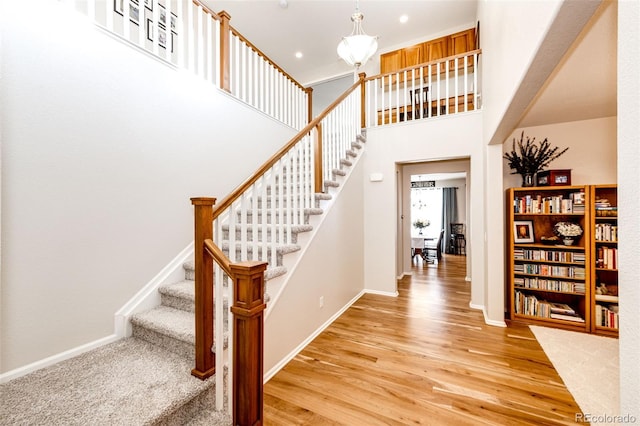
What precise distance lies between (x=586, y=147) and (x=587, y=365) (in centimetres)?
255

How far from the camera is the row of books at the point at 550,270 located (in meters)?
2.98

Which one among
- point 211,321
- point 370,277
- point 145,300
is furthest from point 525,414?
point 145,300

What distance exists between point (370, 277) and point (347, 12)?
433cm

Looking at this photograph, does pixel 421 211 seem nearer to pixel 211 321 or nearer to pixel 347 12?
pixel 347 12

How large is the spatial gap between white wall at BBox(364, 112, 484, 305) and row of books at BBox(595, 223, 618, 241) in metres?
1.09

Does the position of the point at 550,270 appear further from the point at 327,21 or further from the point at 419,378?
the point at 327,21

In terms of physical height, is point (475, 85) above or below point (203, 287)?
above

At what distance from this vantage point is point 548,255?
3.12 m

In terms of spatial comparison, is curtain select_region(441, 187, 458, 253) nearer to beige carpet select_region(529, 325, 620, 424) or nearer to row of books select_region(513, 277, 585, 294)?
row of books select_region(513, 277, 585, 294)

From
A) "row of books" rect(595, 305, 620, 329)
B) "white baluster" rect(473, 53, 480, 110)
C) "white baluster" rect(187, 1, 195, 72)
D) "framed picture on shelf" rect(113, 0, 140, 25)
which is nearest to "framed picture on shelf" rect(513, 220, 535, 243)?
"row of books" rect(595, 305, 620, 329)

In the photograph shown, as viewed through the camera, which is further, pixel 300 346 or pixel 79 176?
pixel 300 346

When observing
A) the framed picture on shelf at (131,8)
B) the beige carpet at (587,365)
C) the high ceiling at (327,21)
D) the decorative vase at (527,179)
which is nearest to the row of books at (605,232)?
the decorative vase at (527,179)

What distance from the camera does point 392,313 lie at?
343 centimetres

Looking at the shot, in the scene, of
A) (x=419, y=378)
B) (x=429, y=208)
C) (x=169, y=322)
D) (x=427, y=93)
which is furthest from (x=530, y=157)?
(x=429, y=208)
